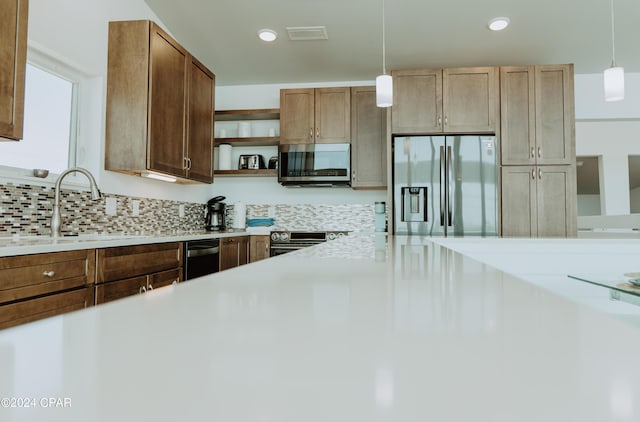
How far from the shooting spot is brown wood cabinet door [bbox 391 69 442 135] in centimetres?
359

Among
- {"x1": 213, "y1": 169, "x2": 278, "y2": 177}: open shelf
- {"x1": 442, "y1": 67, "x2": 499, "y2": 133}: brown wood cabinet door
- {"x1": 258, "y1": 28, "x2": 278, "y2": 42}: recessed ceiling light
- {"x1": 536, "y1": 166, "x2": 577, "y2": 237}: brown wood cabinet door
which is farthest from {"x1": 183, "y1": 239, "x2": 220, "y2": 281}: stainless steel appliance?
{"x1": 536, "y1": 166, "x2": 577, "y2": 237}: brown wood cabinet door

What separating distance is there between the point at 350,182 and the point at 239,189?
134 centimetres

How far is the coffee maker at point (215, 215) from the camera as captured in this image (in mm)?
3996

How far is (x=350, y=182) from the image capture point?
3.98 m

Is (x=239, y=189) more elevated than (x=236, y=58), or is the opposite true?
(x=236, y=58)

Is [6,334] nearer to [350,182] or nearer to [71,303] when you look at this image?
→ [71,303]

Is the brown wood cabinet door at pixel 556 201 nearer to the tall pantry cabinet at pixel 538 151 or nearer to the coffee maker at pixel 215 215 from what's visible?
the tall pantry cabinet at pixel 538 151

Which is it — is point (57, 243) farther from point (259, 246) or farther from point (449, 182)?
point (449, 182)

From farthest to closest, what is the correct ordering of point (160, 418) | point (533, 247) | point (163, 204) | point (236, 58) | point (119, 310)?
point (236, 58) < point (163, 204) < point (533, 247) < point (119, 310) < point (160, 418)

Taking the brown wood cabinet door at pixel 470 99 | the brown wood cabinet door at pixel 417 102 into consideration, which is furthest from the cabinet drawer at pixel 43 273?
the brown wood cabinet door at pixel 470 99

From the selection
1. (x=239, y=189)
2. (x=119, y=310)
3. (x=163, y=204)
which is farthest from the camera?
(x=239, y=189)

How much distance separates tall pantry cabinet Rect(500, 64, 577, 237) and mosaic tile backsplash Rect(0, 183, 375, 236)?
56.1 inches

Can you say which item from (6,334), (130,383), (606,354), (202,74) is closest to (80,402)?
(130,383)

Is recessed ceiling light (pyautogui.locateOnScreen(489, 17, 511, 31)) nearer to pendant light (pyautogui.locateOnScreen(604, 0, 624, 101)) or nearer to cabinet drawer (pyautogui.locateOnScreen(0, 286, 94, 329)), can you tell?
pendant light (pyautogui.locateOnScreen(604, 0, 624, 101))
